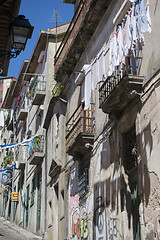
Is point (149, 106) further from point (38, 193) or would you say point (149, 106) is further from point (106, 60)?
point (38, 193)

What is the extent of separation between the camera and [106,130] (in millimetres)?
12602

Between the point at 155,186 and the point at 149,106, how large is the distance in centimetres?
188

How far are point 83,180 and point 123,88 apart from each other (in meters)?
4.87

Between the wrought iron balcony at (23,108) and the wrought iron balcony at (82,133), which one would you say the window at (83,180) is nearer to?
the wrought iron balcony at (82,133)

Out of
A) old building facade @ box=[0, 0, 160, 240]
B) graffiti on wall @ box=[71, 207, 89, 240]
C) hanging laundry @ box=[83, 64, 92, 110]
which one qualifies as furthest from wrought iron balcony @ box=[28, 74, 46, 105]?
hanging laundry @ box=[83, 64, 92, 110]

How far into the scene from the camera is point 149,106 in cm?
988

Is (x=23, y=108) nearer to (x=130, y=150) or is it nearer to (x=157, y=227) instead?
(x=130, y=150)

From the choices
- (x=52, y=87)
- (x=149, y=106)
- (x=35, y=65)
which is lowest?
(x=149, y=106)

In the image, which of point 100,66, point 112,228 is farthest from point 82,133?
point 112,228

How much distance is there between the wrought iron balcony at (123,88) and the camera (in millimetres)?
10180

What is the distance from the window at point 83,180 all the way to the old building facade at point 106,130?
0.11 ft

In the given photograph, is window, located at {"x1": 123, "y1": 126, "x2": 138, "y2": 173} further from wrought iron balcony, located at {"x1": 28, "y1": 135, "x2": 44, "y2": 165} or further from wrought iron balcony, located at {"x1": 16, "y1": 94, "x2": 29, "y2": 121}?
wrought iron balcony, located at {"x1": 16, "y1": 94, "x2": 29, "y2": 121}

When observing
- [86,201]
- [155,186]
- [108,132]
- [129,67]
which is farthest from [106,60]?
[86,201]

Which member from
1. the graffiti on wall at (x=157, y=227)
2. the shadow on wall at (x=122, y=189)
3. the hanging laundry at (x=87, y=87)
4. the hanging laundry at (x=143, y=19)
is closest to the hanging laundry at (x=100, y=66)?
the hanging laundry at (x=87, y=87)
